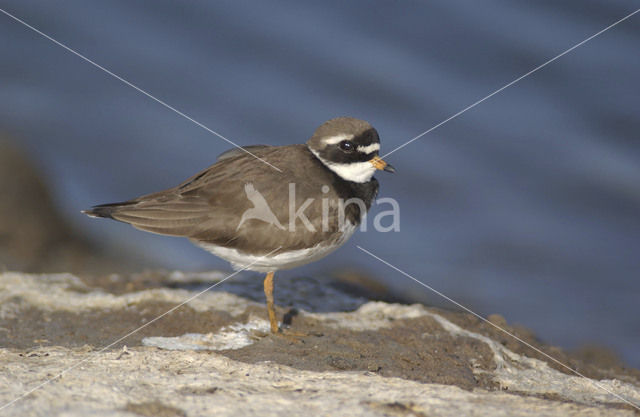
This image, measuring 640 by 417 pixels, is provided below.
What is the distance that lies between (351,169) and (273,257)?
113cm

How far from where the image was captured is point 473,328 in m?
5.96

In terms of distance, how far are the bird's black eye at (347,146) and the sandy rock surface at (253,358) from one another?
1405 mm

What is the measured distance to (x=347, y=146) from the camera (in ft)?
20.2

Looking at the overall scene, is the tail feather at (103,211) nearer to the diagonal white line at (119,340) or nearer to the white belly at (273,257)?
the white belly at (273,257)

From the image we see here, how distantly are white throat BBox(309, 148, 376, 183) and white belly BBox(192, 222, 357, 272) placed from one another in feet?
1.73

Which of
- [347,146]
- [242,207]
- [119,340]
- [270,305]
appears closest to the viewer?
[119,340]

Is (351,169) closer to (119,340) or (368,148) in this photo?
(368,148)

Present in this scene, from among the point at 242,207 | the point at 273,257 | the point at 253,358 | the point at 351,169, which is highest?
the point at 351,169

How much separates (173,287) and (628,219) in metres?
6.05

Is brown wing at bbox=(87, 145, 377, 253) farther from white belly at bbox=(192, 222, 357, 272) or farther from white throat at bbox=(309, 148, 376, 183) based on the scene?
white throat at bbox=(309, 148, 376, 183)

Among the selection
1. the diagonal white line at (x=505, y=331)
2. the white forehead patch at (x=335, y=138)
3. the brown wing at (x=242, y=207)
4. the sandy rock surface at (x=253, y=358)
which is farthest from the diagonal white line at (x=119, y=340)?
the diagonal white line at (x=505, y=331)

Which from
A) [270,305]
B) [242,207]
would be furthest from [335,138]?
[270,305]

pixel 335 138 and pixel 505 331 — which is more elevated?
pixel 335 138

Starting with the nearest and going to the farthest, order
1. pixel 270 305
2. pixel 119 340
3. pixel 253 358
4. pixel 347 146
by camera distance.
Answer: pixel 253 358, pixel 119 340, pixel 270 305, pixel 347 146
